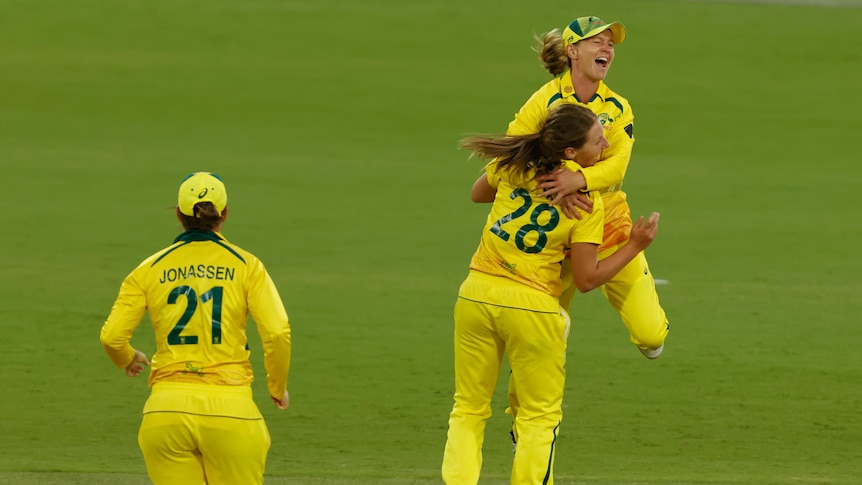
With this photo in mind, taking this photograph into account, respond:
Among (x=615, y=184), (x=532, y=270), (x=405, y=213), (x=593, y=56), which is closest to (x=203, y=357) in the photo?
(x=532, y=270)

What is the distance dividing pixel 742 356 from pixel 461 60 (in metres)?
13.4

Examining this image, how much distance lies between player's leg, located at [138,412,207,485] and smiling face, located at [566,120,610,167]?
6.15 feet

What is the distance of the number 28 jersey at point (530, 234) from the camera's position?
5.70m

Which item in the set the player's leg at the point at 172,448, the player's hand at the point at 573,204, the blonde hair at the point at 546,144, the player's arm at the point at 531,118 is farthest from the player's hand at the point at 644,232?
the player's leg at the point at 172,448

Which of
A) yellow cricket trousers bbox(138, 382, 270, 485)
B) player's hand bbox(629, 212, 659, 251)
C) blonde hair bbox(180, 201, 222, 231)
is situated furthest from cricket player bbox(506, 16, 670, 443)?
yellow cricket trousers bbox(138, 382, 270, 485)

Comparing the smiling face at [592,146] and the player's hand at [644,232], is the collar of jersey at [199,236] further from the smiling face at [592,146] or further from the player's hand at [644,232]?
the player's hand at [644,232]

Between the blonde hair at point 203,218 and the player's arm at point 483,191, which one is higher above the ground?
the player's arm at point 483,191

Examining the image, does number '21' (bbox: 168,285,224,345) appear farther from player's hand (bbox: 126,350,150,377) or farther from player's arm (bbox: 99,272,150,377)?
player's hand (bbox: 126,350,150,377)

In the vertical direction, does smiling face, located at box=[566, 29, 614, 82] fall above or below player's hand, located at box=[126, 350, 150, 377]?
above

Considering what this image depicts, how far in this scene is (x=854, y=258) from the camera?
1367 cm

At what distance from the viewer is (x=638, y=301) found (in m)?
6.68

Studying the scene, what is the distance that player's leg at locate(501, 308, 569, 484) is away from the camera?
5734 mm

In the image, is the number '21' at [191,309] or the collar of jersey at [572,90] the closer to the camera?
the number '21' at [191,309]

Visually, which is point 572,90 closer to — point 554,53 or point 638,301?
point 554,53
